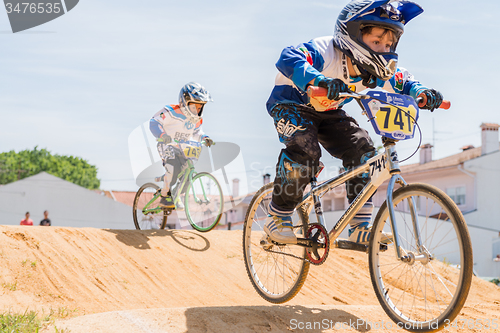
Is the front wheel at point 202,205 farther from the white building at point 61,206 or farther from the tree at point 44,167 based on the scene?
the tree at point 44,167

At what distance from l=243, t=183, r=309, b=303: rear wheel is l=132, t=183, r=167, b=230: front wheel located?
465 centimetres

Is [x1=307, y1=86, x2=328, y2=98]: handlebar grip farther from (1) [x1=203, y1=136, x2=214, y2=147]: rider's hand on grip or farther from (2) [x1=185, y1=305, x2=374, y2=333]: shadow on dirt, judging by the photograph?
(1) [x1=203, y1=136, x2=214, y2=147]: rider's hand on grip

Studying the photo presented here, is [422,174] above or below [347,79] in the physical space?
below

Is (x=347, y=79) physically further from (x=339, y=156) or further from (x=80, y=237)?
(x=80, y=237)

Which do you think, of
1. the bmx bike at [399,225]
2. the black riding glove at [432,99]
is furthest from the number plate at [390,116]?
the black riding glove at [432,99]

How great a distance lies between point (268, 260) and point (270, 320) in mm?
1064

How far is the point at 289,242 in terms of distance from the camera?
13.9ft

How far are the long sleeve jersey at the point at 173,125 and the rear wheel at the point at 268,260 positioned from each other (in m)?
4.37

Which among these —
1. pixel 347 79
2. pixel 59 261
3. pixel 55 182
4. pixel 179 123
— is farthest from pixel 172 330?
pixel 55 182

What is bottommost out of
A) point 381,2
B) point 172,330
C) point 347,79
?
point 172,330

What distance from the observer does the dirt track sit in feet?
12.5

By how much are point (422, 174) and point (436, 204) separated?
3068 centimetres

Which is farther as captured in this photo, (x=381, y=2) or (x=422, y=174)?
(x=422, y=174)

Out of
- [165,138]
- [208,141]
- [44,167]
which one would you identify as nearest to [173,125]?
[165,138]
